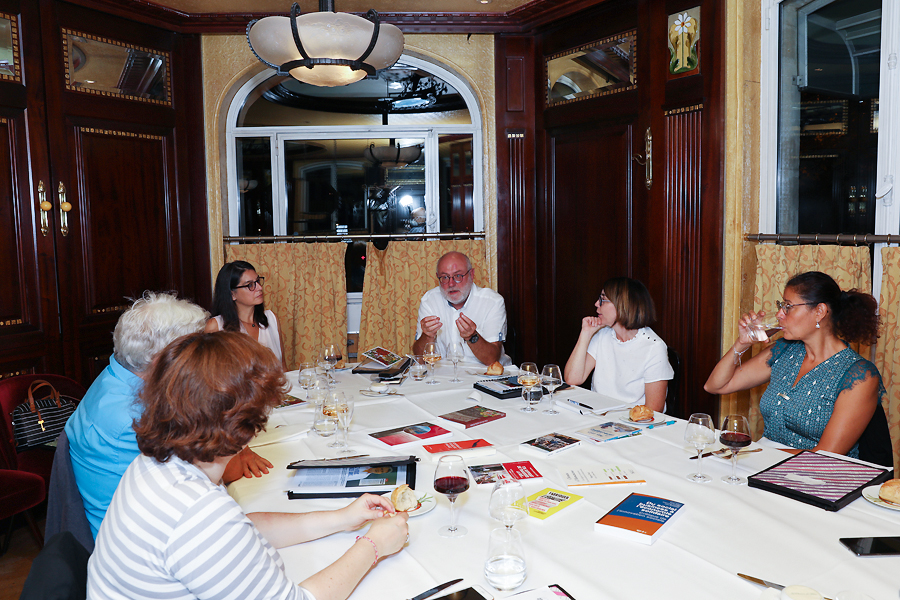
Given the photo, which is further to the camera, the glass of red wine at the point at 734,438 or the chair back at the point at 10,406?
the chair back at the point at 10,406

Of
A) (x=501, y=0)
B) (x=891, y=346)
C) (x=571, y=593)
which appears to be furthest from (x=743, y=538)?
(x=501, y=0)

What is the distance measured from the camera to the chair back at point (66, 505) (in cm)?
175

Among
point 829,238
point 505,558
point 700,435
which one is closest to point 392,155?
point 829,238

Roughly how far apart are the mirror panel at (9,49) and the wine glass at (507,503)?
3.71 meters

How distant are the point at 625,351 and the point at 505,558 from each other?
6.00 feet

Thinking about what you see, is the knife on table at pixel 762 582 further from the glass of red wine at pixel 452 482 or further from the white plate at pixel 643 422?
the white plate at pixel 643 422

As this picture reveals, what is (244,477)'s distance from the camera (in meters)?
1.86

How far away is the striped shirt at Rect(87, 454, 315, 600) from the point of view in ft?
3.60

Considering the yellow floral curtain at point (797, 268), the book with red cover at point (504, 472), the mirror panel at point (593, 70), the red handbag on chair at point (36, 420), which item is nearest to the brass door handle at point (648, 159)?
the mirror panel at point (593, 70)

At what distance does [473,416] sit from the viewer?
237 cm

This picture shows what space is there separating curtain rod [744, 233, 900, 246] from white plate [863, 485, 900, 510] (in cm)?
155

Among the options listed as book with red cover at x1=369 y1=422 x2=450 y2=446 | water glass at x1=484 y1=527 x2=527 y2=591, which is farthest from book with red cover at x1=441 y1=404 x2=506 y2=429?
water glass at x1=484 y1=527 x2=527 y2=591

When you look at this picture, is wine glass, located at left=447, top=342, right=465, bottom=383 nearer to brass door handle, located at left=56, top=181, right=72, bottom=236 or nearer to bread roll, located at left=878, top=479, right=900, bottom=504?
bread roll, located at left=878, top=479, right=900, bottom=504

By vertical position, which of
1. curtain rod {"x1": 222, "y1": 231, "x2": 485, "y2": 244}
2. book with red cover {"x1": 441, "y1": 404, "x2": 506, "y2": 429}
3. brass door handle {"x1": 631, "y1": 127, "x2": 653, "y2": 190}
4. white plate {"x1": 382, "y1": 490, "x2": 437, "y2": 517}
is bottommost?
white plate {"x1": 382, "y1": 490, "x2": 437, "y2": 517}
